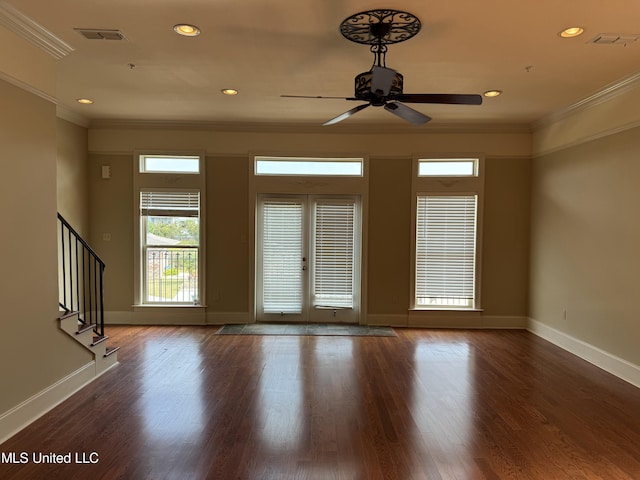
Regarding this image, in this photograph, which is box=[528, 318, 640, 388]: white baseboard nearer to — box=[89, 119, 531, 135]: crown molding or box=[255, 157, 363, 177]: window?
box=[89, 119, 531, 135]: crown molding

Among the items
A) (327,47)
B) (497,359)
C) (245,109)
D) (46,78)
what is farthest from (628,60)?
(46,78)

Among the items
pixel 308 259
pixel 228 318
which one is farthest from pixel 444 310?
pixel 228 318

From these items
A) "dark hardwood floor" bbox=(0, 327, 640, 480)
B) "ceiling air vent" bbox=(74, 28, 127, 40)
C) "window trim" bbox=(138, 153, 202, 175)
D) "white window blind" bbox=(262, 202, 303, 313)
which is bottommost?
"dark hardwood floor" bbox=(0, 327, 640, 480)

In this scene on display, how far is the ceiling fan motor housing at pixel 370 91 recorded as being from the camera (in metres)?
3.01

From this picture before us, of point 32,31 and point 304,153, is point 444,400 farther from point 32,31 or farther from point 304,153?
point 32,31

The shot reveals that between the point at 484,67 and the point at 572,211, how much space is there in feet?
7.77

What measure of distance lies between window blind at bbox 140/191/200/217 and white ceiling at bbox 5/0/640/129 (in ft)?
4.17

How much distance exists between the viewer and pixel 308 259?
6.22 metres

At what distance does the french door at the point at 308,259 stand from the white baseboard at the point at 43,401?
2.82 meters

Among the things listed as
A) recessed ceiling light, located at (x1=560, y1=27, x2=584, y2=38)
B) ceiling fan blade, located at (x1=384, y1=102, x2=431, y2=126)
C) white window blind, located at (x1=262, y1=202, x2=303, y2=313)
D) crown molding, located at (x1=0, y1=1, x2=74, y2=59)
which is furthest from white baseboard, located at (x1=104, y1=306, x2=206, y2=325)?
recessed ceiling light, located at (x1=560, y1=27, x2=584, y2=38)

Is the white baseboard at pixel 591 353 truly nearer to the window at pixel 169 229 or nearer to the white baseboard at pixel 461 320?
the white baseboard at pixel 461 320

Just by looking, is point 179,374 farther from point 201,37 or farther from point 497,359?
point 497,359

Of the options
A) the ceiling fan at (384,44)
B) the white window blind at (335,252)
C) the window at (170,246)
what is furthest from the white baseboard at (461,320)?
the ceiling fan at (384,44)

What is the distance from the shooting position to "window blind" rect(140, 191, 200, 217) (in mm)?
6102
